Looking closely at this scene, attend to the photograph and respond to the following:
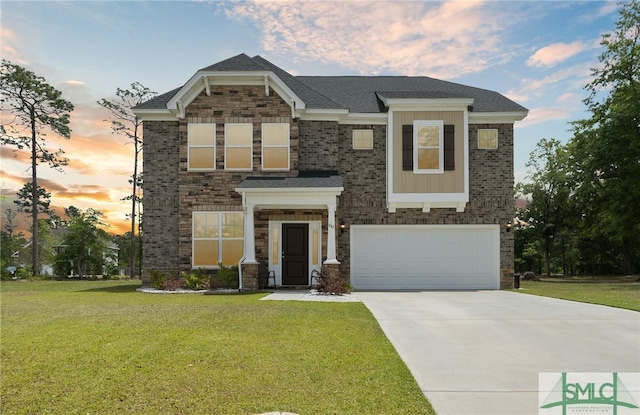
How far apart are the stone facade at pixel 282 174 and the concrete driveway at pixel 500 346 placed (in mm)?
6030

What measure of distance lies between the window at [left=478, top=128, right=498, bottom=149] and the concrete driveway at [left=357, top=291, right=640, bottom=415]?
7611mm

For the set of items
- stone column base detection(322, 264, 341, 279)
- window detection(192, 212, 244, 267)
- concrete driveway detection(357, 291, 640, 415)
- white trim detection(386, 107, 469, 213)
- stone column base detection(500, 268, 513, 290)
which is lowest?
stone column base detection(500, 268, 513, 290)

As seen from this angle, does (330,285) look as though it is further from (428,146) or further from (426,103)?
(426,103)

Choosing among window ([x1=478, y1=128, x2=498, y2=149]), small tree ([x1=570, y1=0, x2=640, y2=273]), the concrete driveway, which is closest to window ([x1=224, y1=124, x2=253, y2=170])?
the concrete driveway

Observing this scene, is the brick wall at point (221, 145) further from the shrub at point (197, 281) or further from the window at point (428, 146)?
the window at point (428, 146)

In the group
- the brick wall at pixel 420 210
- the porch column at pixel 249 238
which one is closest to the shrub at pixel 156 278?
the porch column at pixel 249 238

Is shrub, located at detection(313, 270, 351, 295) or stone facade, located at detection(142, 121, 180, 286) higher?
stone facade, located at detection(142, 121, 180, 286)

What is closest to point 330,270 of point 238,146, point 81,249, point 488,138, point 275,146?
point 275,146

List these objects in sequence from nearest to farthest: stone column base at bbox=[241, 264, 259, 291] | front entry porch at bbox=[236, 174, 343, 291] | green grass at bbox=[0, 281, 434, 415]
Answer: green grass at bbox=[0, 281, 434, 415]
stone column base at bbox=[241, 264, 259, 291]
front entry porch at bbox=[236, 174, 343, 291]

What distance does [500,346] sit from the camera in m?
7.43

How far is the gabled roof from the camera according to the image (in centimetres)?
1725

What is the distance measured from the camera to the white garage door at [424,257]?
18.0 meters

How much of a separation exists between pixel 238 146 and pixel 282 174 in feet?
6.20

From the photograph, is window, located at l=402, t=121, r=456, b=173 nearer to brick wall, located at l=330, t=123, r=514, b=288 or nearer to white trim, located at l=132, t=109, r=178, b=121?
brick wall, located at l=330, t=123, r=514, b=288
